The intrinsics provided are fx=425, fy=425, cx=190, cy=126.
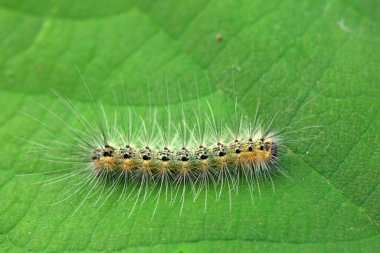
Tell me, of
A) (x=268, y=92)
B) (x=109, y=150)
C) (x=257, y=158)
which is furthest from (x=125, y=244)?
(x=268, y=92)

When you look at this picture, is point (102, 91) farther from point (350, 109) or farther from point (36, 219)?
point (350, 109)

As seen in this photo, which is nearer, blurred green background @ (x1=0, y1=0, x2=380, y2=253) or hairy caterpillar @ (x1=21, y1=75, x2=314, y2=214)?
blurred green background @ (x1=0, y1=0, x2=380, y2=253)

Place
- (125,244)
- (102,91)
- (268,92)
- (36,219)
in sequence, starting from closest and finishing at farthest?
(125,244) < (36,219) < (268,92) < (102,91)

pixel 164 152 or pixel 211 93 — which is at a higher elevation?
pixel 211 93

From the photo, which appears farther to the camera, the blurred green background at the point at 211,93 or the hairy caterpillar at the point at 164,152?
the hairy caterpillar at the point at 164,152
